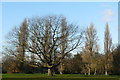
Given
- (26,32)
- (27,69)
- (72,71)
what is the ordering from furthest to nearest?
(72,71) < (27,69) < (26,32)

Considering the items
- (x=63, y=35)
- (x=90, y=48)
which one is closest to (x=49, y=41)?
(x=63, y=35)

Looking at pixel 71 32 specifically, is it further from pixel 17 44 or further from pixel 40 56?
pixel 17 44

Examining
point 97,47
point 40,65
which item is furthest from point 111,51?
point 40,65

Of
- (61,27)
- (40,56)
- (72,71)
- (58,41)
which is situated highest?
(61,27)

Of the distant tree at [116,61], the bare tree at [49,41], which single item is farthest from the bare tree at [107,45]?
the bare tree at [49,41]

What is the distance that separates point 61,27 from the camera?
39594 mm

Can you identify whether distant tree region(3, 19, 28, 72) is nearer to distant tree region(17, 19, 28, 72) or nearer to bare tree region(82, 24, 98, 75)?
distant tree region(17, 19, 28, 72)

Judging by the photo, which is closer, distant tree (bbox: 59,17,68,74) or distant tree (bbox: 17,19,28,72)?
distant tree (bbox: 17,19,28,72)

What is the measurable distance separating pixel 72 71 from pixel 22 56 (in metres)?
25.4

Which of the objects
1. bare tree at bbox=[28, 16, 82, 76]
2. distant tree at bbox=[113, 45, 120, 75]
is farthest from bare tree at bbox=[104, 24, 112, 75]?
bare tree at bbox=[28, 16, 82, 76]

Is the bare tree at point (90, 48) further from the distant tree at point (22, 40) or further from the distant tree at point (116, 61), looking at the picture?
the distant tree at point (22, 40)

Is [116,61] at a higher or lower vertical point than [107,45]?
lower

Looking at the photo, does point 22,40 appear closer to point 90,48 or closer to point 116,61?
point 90,48

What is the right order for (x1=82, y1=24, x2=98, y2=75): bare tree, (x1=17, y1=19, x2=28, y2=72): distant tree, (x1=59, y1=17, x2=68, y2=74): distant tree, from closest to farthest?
(x1=17, y1=19, x2=28, y2=72): distant tree < (x1=59, y1=17, x2=68, y2=74): distant tree < (x1=82, y1=24, x2=98, y2=75): bare tree
